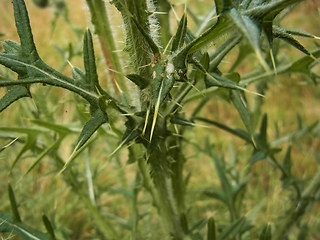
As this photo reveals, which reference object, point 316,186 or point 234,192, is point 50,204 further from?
point 316,186

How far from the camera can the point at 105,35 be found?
1004 millimetres

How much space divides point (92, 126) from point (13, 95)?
0.59 ft

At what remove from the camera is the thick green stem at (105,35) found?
0.95m

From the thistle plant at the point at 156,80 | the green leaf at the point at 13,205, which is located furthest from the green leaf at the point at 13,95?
the green leaf at the point at 13,205

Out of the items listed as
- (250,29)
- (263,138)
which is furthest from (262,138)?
(250,29)

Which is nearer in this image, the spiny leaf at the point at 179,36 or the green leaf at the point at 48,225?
the spiny leaf at the point at 179,36

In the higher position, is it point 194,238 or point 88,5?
point 88,5

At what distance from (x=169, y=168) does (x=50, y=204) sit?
1267 millimetres

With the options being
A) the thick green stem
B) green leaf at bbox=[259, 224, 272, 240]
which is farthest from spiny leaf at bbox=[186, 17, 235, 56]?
green leaf at bbox=[259, 224, 272, 240]

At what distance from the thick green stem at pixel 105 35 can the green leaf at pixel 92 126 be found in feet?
0.69

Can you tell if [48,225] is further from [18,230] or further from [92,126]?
[92,126]

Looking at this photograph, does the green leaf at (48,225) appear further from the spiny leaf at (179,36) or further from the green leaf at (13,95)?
the spiny leaf at (179,36)

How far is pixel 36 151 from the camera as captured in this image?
1230 mm

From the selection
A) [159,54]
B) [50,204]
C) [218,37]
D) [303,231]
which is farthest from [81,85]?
[50,204]
